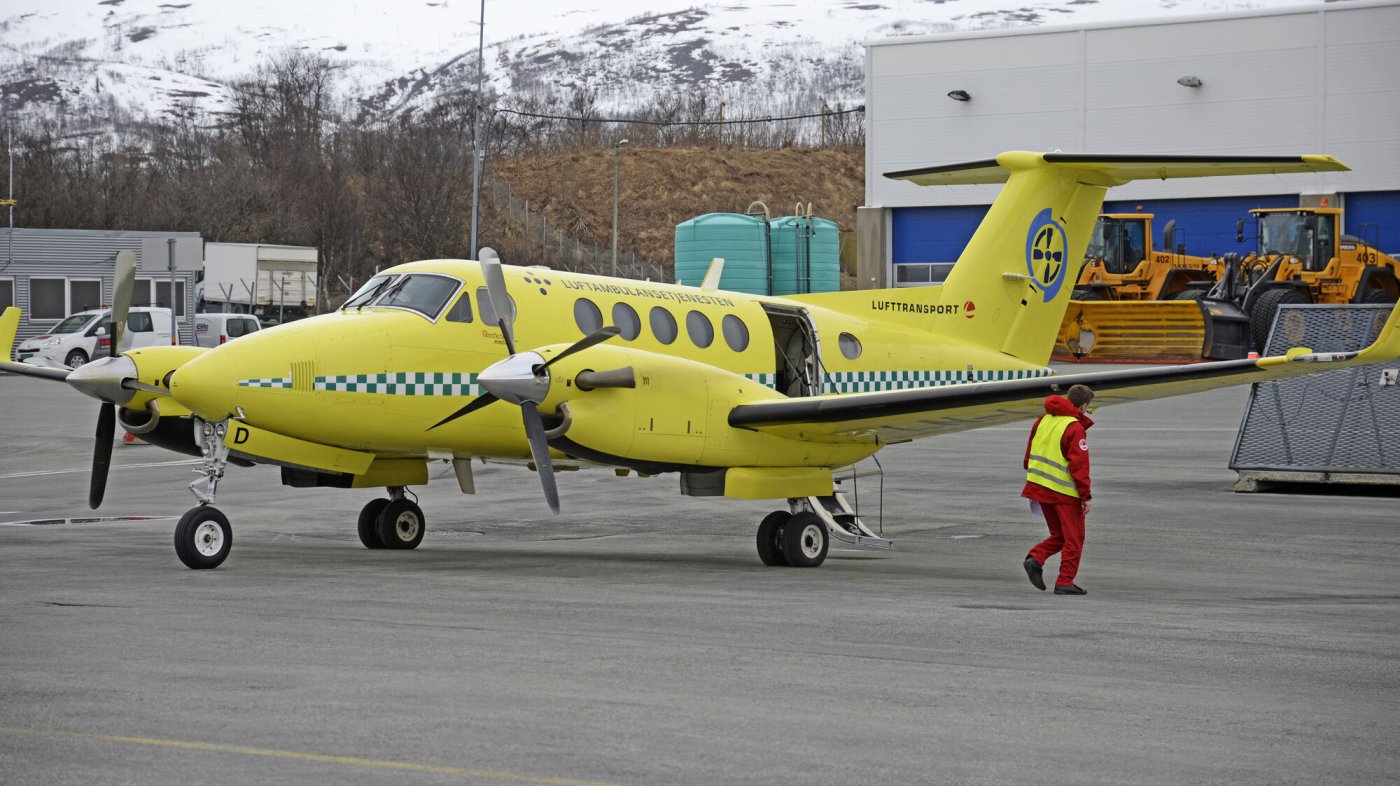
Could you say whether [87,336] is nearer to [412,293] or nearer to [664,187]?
[412,293]

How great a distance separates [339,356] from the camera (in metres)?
13.3

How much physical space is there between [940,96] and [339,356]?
5323cm

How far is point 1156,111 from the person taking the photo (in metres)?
58.8

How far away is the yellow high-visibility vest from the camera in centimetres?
1218

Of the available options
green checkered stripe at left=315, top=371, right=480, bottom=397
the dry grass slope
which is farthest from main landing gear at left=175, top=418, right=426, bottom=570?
the dry grass slope

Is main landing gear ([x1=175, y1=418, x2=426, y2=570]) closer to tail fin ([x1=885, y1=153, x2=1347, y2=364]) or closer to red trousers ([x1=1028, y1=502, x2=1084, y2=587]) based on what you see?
red trousers ([x1=1028, y1=502, x2=1084, y2=587])

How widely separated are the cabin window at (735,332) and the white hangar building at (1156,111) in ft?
140

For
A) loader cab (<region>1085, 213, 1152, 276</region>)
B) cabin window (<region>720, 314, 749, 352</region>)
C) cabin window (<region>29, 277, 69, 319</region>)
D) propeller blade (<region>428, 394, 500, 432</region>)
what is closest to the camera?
propeller blade (<region>428, 394, 500, 432</region>)

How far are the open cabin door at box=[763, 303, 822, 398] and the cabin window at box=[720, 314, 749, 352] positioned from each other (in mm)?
458

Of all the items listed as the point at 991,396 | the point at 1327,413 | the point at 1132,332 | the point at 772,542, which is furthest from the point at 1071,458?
the point at 1132,332

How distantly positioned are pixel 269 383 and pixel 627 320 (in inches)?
140

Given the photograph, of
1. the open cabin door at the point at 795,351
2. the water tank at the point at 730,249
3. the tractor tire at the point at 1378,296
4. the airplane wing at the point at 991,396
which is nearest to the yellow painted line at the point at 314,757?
the airplane wing at the point at 991,396

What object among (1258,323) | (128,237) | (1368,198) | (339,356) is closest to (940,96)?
(1368,198)

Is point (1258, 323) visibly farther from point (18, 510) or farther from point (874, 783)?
point (874, 783)
